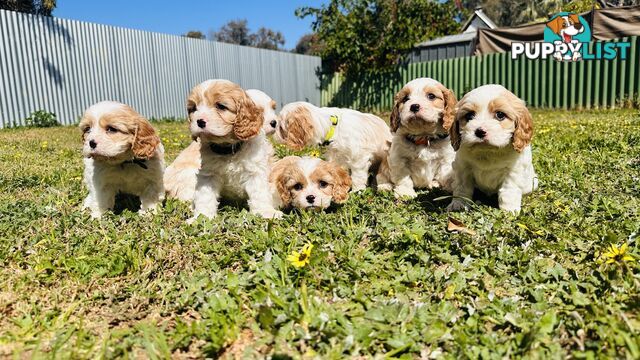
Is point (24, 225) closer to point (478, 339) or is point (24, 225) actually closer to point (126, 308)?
point (126, 308)

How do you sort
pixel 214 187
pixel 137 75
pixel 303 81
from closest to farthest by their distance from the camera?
pixel 214 187 → pixel 137 75 → pixel 303 81

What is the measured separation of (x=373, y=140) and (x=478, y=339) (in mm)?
4144

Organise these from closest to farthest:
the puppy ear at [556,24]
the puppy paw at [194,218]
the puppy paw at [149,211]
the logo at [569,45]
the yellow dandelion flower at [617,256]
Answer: the yellow dandelion flower at [617,256] → the puppy paw at [194,218] → the puppy paw at [149,211] → the logo at [569,45] → the puppy ear at [556,24]

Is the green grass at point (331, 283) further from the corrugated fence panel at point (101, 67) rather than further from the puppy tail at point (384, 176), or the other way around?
the corrugated fence panel at point (101, 67)

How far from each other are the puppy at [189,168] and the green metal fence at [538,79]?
1379cm

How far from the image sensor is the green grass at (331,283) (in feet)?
7.43

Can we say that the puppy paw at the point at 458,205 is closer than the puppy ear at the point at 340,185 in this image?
Yes

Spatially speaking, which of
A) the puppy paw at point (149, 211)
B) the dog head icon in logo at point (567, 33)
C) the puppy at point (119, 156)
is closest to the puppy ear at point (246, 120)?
the puppy at point (119, 156)

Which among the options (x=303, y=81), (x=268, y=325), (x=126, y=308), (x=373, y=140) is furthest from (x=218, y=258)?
(x=303, y=81)

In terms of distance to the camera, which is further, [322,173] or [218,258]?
[322,173]

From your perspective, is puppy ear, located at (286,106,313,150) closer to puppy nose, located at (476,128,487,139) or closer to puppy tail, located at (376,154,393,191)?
puppy tail, located at (376,154,393,191)

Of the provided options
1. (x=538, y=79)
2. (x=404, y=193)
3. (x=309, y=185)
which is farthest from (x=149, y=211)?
(x=538, y=79)

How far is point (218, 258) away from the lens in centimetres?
332

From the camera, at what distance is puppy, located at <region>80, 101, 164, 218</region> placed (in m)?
4.28
